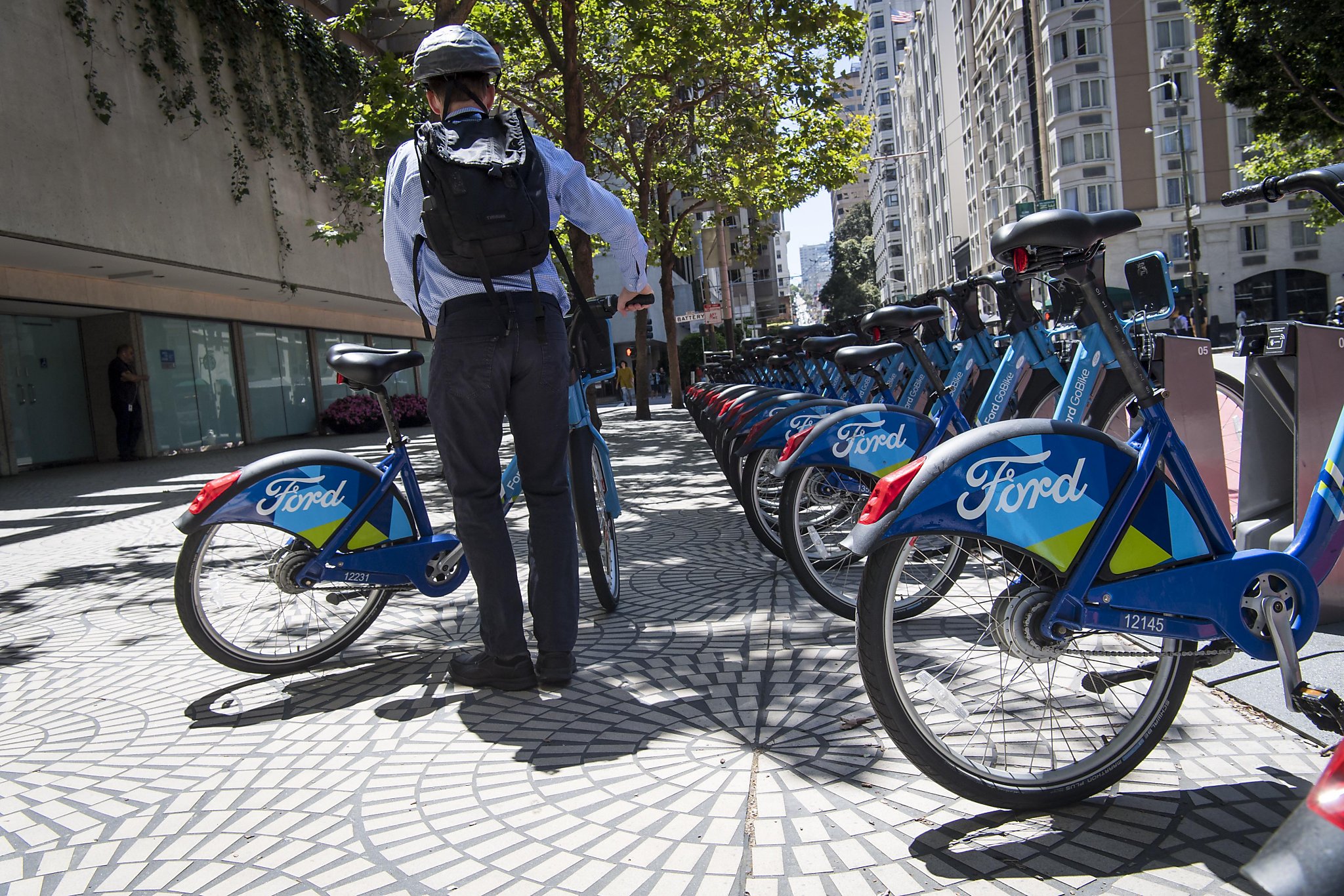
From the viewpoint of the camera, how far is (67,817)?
2441 mm

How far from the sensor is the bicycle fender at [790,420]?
453 centimetres

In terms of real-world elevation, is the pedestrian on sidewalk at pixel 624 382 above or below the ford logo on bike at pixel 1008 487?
above

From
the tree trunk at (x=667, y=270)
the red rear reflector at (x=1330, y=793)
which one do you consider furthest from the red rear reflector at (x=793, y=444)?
the tree trunk at (x=667, y=270)

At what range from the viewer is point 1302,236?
5041cm

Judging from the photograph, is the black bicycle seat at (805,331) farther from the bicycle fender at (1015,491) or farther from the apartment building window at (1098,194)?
the apartment building window at (1098,194)

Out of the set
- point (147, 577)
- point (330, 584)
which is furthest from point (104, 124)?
point (330, 584)

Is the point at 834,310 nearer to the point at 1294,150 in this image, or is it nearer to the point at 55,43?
the point at 1294,150

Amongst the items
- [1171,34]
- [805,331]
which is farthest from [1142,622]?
[1171,34]

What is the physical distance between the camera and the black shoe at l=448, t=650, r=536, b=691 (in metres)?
3.19

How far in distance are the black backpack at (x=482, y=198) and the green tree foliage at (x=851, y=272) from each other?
86576mm

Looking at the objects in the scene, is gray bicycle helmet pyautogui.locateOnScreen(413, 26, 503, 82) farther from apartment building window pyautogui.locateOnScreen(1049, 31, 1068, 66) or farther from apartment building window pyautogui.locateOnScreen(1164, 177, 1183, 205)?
apartment building window pyautogui.locateOnScreen(1164, 177, 1183, 205)

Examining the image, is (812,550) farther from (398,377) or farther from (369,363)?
(398,377)

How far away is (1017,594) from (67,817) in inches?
93.0

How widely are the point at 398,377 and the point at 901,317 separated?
27.1 metres
